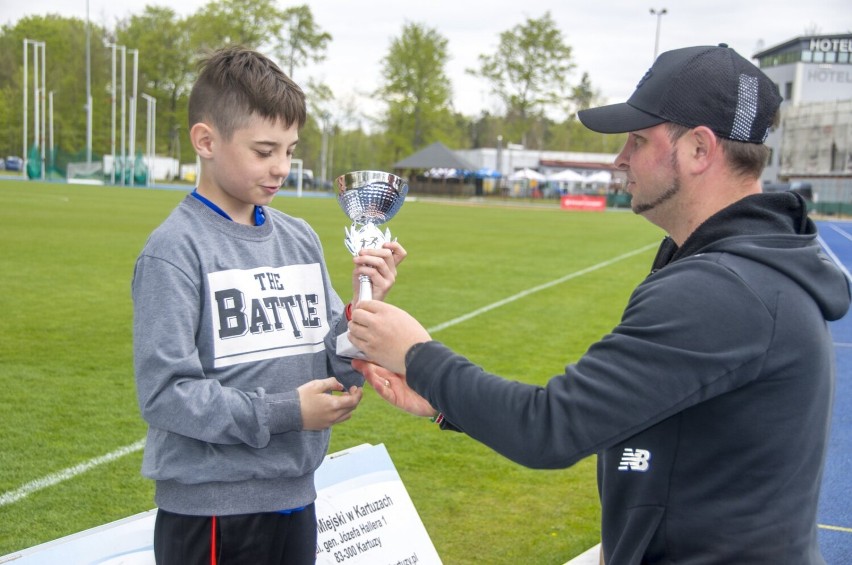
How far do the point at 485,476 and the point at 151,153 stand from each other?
57329 millimetres

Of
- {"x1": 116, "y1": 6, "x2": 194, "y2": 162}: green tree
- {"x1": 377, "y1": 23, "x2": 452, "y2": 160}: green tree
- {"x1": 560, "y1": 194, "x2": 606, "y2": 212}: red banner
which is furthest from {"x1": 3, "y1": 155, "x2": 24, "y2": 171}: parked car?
{"x1": 560, "y1": 194, "x2": 606, "y2": 212}: red banner

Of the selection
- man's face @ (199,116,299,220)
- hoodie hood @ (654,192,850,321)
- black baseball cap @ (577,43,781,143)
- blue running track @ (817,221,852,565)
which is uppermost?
black baseball cap @ (577,43,781,143)

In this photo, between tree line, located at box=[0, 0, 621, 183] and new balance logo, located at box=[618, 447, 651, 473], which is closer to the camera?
new balance logo, located at box=[618, 447, 651, 473]

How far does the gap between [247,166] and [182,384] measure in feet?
2.11

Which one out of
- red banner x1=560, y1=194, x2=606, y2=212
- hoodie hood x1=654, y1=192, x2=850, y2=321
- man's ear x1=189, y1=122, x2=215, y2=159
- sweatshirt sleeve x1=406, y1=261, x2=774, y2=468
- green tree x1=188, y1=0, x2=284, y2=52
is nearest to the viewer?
sweatshirt sleeve x1=406, y1=261, x2=774, y2=468

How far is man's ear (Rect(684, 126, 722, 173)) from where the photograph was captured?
72.8 inches

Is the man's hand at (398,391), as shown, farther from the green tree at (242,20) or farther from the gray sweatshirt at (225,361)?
the green tree at (242,20)

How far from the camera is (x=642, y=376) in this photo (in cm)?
162

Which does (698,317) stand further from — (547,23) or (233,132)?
(547,23)

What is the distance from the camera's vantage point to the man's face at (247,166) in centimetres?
233

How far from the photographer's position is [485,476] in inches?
206

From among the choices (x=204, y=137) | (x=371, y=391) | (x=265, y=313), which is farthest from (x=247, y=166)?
(x=371, y=391)

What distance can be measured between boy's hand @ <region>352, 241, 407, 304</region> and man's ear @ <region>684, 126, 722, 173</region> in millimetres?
883

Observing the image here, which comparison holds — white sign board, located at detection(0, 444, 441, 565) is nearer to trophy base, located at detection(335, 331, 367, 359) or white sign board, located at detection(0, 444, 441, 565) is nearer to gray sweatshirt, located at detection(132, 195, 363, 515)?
gray sweatshirt, located at detection(132, 195, 363, 515)
